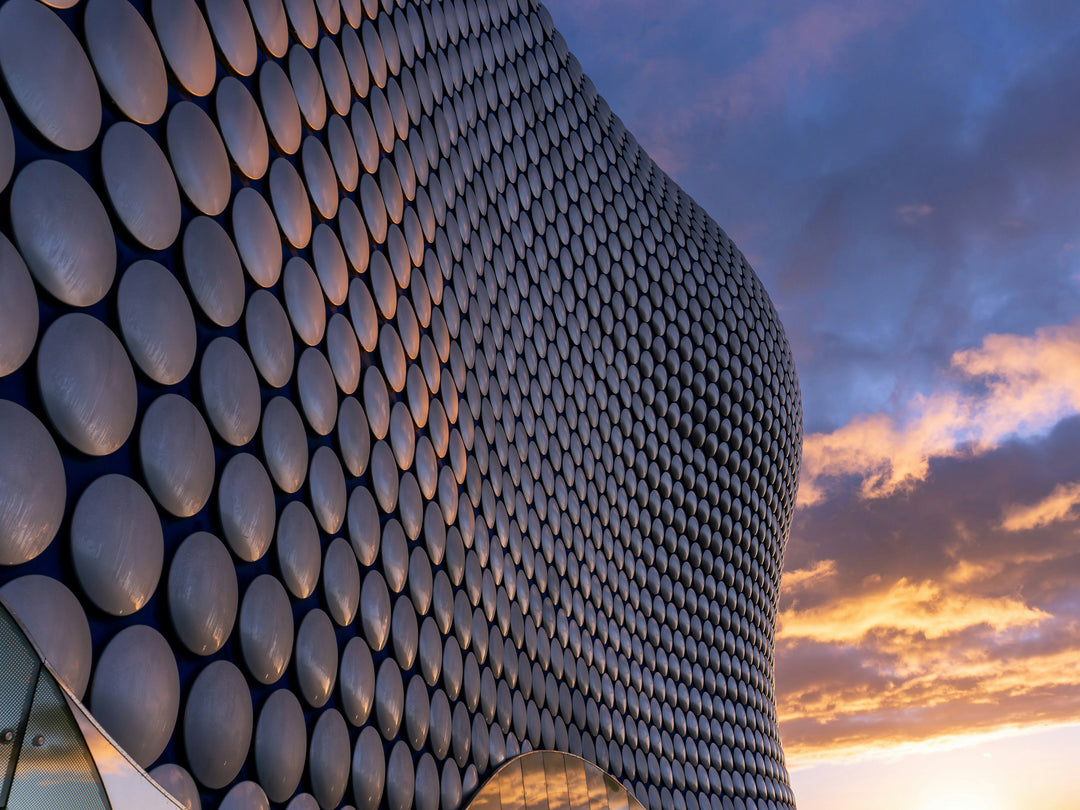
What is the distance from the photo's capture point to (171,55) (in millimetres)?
7402

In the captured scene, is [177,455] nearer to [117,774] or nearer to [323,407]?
[117,774]

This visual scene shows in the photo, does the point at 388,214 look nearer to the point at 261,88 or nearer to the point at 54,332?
the point at 261,88

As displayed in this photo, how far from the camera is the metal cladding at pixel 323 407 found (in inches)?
219

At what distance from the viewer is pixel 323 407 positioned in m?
9.74

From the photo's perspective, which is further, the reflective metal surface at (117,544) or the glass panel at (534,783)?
the glass panel at (534,783)

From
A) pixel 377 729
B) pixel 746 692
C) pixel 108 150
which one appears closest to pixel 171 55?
pixel 108 150

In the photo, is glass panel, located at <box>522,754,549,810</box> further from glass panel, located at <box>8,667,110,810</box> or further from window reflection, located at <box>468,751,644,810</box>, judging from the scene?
glass panel, located at <box>8,667,110,810</box>

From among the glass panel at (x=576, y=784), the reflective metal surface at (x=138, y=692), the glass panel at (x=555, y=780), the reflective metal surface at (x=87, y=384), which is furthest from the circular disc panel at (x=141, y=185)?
the glass panel at (x=576, y=784)

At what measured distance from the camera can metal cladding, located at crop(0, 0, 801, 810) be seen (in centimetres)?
557

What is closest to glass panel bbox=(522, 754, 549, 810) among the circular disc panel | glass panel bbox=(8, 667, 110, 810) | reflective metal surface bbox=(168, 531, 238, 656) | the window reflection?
the window reflection

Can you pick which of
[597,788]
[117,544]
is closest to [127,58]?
[117,544]

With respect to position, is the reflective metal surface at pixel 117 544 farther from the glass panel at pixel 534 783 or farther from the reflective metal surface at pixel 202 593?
the glass panel at pixel 534 783

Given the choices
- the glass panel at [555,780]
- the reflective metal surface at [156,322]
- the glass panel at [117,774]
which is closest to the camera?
the glass panel at [117,774]

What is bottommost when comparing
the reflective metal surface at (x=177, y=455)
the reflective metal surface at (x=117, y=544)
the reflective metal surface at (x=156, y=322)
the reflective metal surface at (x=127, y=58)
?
the reflective metal surface at (x=117, y=544)
